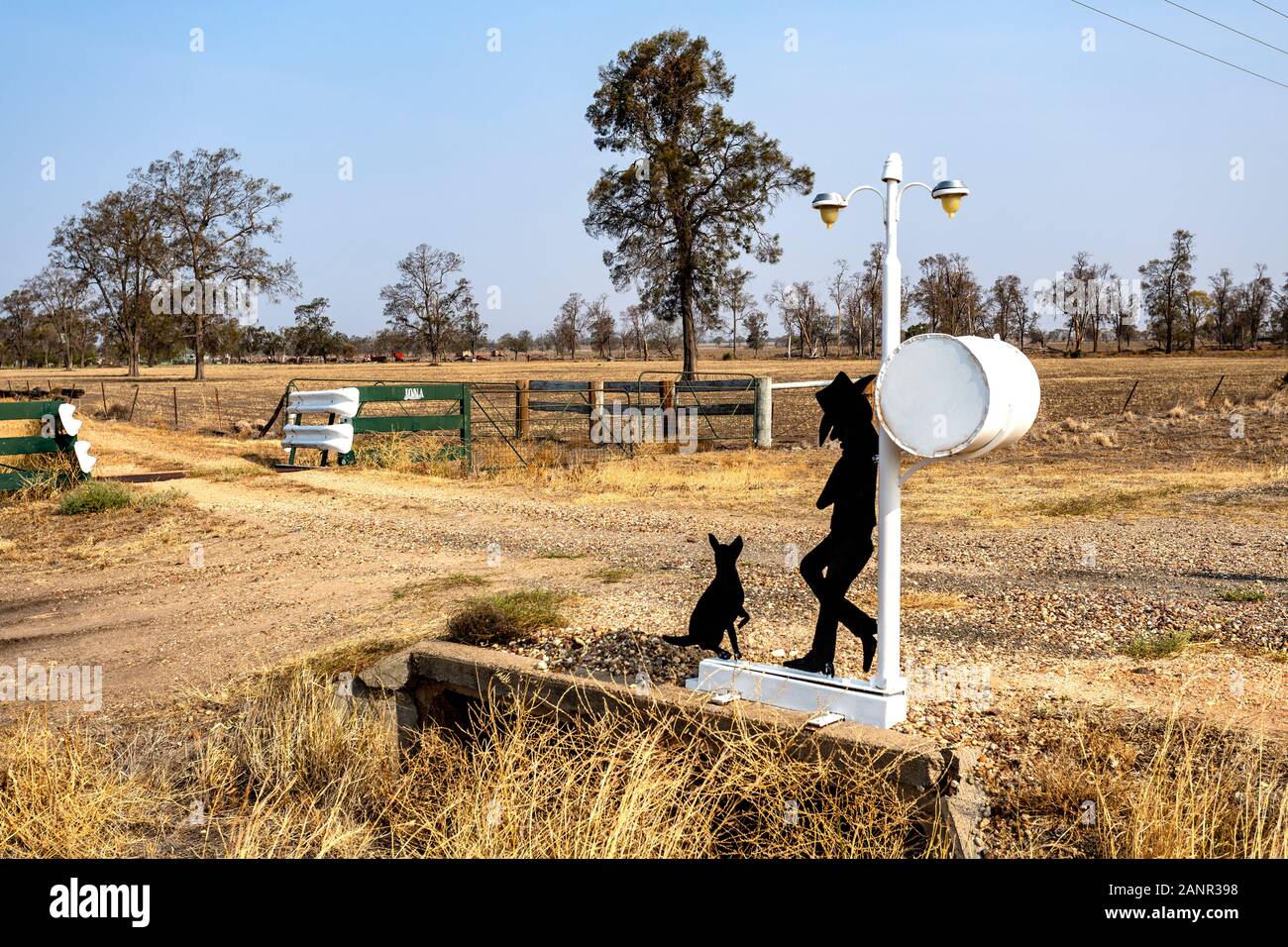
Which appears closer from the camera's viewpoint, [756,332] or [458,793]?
[458,793]

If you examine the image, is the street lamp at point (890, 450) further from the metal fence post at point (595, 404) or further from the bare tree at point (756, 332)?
Result: the bare tree at point (756, 332)

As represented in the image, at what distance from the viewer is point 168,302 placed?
54.9 m

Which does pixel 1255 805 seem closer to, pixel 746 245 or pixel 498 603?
pixel 498 603

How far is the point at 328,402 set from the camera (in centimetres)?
1872

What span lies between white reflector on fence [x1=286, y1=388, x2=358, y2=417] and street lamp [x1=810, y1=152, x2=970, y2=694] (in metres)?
14.5

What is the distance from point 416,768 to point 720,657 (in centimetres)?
165

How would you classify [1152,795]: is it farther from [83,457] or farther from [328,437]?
[328,437]

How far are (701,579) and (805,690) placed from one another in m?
4.25

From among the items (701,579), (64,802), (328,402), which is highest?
(328,402)

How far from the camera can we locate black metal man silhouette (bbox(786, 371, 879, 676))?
5121mm

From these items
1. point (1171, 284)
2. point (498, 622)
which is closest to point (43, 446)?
point (498, 622)

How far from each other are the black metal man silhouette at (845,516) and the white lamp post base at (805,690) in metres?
0.20

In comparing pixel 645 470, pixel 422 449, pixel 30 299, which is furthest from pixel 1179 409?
pixel 30 299
